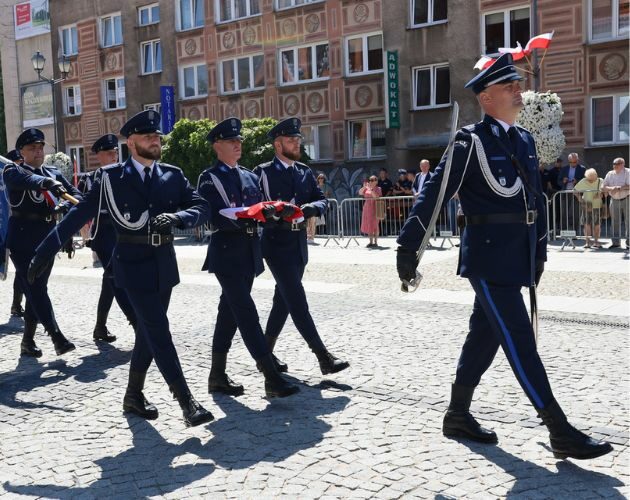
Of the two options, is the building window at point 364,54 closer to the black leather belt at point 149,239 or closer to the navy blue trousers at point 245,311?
the navy blue trousers at point 245,311

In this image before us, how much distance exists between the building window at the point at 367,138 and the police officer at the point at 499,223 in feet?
76.4

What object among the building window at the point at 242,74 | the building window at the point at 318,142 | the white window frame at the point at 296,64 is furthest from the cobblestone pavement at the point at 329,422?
the building window at the point at 242,74

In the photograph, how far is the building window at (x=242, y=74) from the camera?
30.6 meters

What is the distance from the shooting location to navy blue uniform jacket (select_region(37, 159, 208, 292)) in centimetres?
505

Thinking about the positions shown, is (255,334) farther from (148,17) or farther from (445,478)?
(148,17)

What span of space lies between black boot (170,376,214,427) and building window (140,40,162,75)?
3103 cm

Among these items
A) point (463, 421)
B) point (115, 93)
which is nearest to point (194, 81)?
point (115, 93)

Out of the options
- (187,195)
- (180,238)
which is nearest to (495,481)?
(187,195)

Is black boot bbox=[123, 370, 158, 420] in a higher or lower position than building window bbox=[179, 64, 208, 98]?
lower

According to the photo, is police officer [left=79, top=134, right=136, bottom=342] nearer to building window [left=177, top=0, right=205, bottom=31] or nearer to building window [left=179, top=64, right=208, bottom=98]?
building window [left=179, top=64, right=208, bottom=98]

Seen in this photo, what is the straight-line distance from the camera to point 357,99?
90.7ft

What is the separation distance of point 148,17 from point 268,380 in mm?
31771

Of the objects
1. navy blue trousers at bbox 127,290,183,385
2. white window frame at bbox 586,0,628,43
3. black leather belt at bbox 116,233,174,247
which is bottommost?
navy blue trousers at bbox 127,290,183,385

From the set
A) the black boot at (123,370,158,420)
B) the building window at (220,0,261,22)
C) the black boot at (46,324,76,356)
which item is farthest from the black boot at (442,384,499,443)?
the building window at (220,0,261,22)
